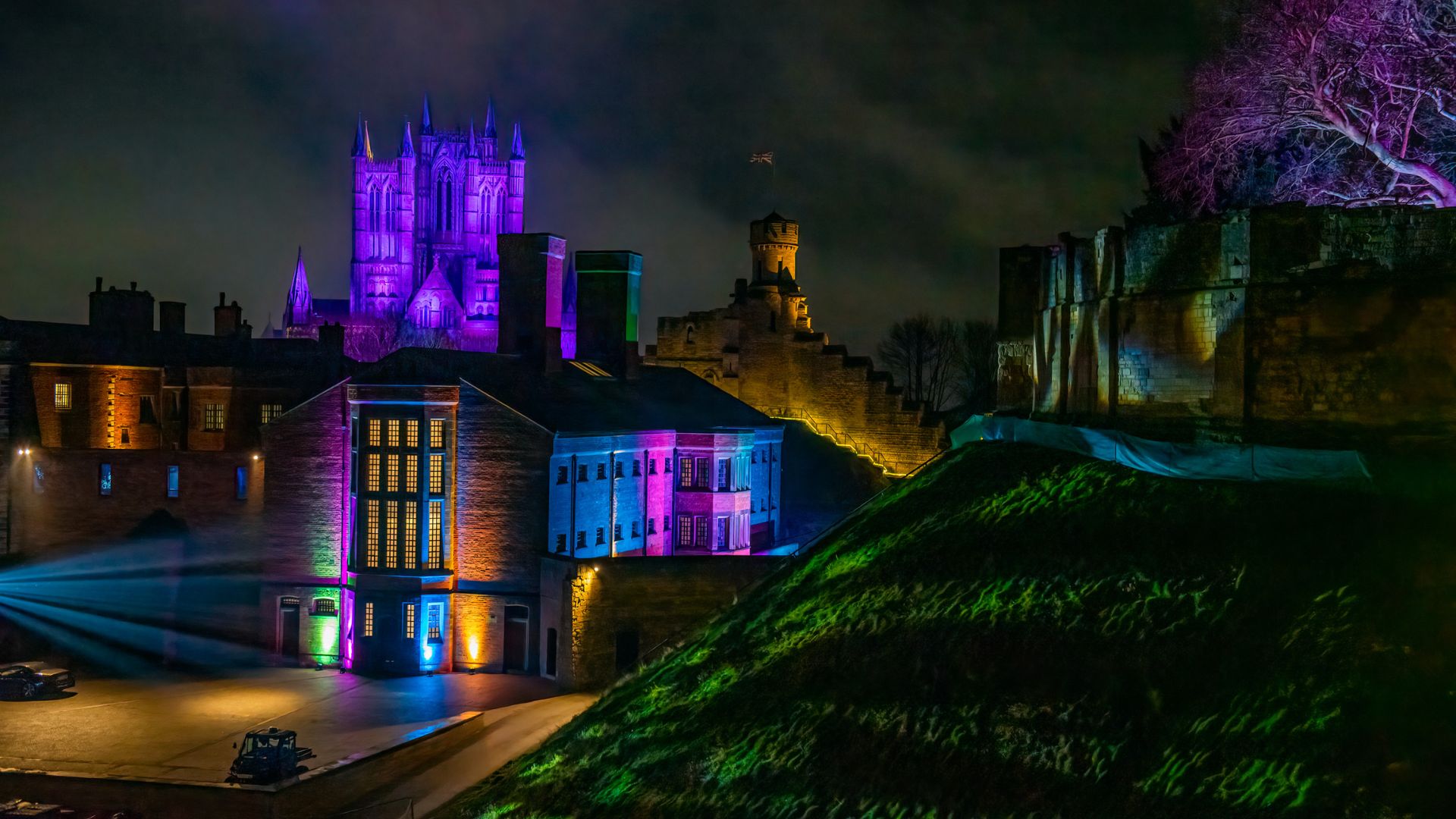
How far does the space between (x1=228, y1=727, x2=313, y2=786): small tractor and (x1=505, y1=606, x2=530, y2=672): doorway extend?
1241 centimetres

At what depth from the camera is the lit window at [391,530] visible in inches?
1766

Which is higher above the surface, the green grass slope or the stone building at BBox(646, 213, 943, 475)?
the stone building at BBox(646, 213, 943, 475)

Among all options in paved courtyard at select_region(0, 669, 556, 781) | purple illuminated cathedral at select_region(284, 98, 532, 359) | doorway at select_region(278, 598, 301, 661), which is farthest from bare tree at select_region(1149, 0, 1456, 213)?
purple illuminated cathedral at select_region(284, 98, 532, 359)

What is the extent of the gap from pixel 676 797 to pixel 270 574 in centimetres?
2749

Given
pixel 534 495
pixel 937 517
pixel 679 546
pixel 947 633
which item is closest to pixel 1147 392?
pixel 937 517

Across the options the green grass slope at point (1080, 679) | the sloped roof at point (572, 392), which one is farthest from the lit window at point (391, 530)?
the green grass slope at point (1080, 679)

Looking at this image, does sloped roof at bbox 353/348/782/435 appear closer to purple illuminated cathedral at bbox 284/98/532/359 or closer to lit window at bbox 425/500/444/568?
lit window at bbox 425/500/444/568

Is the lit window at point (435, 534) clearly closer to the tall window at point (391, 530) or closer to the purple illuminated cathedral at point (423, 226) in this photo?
the tall window at point (391, 530)

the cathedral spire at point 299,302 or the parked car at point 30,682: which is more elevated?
the cathedral spire at point 299,302

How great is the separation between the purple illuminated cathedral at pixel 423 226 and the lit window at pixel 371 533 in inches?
3824

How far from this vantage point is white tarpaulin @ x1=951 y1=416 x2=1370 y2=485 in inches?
838

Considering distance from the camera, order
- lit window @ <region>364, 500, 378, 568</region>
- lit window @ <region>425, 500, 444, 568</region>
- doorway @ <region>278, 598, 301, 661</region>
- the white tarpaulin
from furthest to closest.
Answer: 1. doorway @ <region>278, 598, 301, 661</region>
2. lit window @ <region>364, 500, 378, 568</region>
3. lit window @ <region>425, 500, 444, 568</region>
4. the white tarpaulin

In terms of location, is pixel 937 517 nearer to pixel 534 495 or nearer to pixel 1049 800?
pixel 1049 800

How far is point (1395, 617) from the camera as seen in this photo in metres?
17.9
